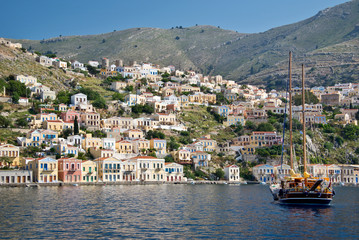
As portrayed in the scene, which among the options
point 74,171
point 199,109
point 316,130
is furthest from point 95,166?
point 316,130

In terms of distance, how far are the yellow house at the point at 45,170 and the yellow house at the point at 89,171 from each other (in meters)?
4.72

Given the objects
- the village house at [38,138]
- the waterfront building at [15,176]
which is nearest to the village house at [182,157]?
the village house at [38,138]

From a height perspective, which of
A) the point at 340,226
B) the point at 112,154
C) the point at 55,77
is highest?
the point at 55,77

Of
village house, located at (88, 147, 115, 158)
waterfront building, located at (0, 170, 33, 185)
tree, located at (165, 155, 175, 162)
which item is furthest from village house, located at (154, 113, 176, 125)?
waterfront building, located at (0, 170, 33, 185)

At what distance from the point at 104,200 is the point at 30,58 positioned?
94.6 m

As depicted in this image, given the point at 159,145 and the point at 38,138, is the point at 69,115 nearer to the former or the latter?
the point at 38,138

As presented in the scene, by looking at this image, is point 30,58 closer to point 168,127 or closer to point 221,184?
point 168,127

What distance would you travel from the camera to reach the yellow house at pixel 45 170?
79188 millimetres

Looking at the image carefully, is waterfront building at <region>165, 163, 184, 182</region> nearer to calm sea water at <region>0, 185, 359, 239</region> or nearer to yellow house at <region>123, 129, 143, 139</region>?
yellow house at <region>123, 129, 143, 139</region>

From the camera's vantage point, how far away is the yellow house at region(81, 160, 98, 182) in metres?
83.7

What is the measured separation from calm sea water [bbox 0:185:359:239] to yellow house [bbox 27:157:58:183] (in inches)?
865

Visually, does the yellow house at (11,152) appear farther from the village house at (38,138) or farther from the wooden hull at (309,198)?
the wooden hull at (309,198)

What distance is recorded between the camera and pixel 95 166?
85.9 m

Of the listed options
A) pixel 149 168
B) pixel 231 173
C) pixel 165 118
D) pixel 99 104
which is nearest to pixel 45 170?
pixel 149 168
